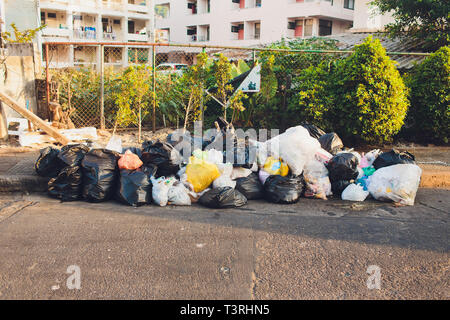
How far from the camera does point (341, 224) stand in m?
4.50

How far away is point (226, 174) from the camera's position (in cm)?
555

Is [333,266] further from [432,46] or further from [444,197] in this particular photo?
[432,46]

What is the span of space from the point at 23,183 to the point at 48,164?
437 millimetres

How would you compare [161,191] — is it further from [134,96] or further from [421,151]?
[421,151]

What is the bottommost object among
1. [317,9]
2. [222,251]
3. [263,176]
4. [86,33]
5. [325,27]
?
[222,251]

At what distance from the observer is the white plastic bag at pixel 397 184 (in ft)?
17.4

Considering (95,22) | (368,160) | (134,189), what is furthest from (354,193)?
(95,22)

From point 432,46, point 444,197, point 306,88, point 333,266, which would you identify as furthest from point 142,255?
point 432,46

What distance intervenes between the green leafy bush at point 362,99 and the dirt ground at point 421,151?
0.49 meters

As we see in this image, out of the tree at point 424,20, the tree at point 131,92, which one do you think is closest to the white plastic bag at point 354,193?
the tree at point 131,92

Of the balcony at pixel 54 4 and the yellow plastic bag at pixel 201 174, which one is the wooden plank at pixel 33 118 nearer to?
the yellow plastic bag at pixel 201 174

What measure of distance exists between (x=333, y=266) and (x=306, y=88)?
5.23 m

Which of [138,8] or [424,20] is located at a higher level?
[138,8]
